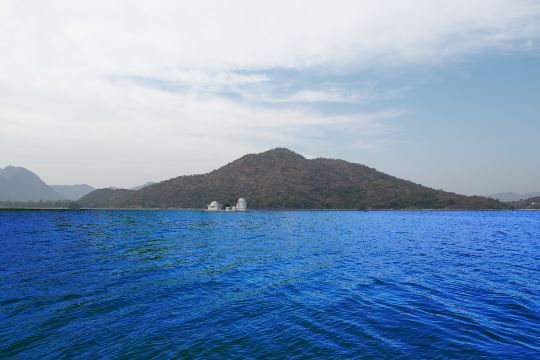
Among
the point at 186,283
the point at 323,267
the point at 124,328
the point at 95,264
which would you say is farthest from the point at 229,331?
the point at 95,264

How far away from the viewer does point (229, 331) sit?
16906mm

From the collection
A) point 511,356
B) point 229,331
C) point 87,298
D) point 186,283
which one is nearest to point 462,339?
point 511,356

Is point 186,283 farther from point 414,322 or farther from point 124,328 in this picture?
point 414,322

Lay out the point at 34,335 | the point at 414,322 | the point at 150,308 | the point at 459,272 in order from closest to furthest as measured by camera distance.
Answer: the point at 34,335
the point at 414,322
the point at 150,308
the point at 459,272

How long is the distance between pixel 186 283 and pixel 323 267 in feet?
52.6

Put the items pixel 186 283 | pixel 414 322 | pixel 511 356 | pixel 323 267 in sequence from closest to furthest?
pixel 511 356 < pixel 414 322 < pixel 186 283 < pixel 323 267

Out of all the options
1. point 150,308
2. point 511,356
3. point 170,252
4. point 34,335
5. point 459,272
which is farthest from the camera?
point 170,252

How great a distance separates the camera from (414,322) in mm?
18609

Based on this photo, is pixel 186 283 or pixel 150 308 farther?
pixel 186 283

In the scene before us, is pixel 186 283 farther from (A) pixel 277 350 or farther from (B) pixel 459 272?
(B) pixel 459 272

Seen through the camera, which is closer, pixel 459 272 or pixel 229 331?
pixel 229 331

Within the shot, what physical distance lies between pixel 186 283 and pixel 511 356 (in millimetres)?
22418

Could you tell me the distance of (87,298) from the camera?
22422 mm

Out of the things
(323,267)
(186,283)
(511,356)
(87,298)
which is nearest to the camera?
(511,356)
